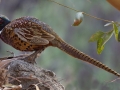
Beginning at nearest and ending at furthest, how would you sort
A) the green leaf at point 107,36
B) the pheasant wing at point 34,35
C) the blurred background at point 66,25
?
1. the green leaf at point 107,36
2. the pheasant wing at point 34,35
3. the blurred background at point 66,25

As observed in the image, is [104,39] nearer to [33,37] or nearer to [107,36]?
[107,36]

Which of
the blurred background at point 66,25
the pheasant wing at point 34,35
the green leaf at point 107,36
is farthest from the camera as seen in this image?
the blurred background at point 66,25

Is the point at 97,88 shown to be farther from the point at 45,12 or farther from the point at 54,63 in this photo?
the point at 45,12

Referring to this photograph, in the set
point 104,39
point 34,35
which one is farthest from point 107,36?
point 34,35

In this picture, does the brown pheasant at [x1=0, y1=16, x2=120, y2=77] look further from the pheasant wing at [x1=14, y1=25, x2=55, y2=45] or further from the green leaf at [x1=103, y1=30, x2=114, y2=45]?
the green leaf at [x1=103, y1=30, x2=114, y2=45]

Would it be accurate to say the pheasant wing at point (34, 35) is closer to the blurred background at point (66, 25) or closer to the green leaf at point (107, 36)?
the green leaf at point (107, 36)

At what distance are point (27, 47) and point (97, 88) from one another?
1.53 ft

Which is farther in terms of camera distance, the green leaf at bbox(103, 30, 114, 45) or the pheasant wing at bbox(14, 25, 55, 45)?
the pheasant wing at bbox(14, 25, 55, 45)

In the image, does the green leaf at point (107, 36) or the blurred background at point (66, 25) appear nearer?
the green leaf at point (107, 36)

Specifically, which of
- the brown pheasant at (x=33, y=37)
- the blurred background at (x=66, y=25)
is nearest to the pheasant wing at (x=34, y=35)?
the brown pheasant at (x=33, y=37)

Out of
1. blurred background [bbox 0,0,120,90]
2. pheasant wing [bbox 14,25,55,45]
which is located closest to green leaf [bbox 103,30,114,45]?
pheasant wing [bbox 14,25,55,45]

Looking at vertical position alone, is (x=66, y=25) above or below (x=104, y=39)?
above

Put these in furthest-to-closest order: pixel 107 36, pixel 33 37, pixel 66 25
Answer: pixel 66 25
pixel 33 37
pixel 107 36

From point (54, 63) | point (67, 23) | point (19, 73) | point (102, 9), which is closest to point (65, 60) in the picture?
point (54, 63)
